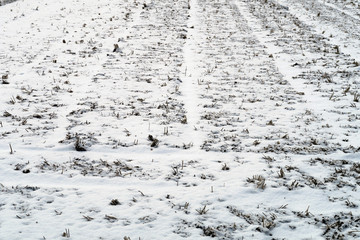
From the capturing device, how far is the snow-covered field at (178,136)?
331 cm

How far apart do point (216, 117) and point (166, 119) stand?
918 mm

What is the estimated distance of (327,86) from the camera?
687 centimetres

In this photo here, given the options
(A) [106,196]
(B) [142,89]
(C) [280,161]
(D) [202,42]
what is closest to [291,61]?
(D) [202,42]

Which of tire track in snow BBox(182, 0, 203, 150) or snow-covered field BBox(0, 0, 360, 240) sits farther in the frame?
tire track in snow BBox(182, 0, 203, 150)

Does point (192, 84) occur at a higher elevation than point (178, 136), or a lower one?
higher

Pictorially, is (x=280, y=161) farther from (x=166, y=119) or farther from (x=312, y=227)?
(x=166, y=119)

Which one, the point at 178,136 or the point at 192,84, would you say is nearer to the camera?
the point at 178,136

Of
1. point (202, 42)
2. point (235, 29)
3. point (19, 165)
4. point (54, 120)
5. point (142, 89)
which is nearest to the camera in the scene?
point (19, 165)

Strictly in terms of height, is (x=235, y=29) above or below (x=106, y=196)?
above

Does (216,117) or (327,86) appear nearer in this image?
(216,117)

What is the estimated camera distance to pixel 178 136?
492 cm

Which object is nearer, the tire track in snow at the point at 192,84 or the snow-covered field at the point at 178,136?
the snow-covered field at the point at 178,136

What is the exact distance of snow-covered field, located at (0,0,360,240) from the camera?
130 inches

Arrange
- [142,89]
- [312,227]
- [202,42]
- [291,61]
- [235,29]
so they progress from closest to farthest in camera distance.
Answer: [312,227] → [142,89] → [291,61] → [202,42] → [235,29]
